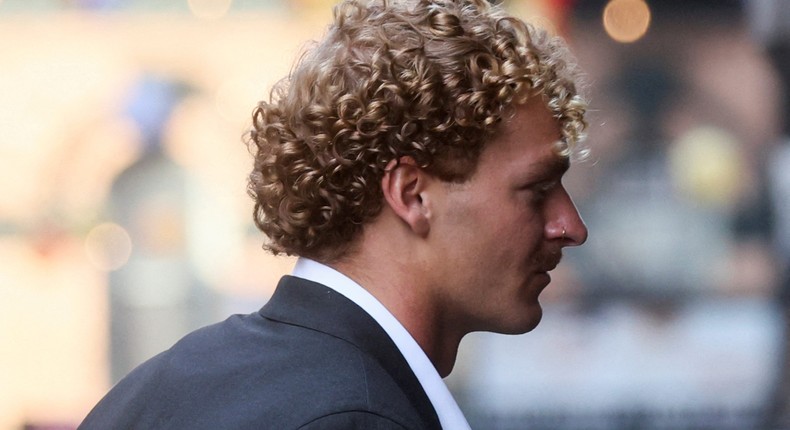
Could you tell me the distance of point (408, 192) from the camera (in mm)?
1559

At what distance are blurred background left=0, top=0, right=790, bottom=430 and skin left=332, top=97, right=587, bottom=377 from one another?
307 cm

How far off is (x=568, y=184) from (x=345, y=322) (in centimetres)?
343

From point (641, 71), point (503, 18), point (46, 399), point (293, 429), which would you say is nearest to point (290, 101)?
point (503, 18)

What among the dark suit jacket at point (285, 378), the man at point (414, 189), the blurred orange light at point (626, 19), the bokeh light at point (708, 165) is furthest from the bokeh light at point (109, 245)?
the dark suit jacket at point (285, 378)

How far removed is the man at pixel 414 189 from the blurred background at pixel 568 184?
3033 millimetres

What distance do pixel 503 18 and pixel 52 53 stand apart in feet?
11.9

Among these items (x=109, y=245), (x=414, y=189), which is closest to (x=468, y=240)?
(x=414, y=189)

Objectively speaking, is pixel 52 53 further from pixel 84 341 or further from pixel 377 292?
pixel 377 292

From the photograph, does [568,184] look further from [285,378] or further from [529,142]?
[285,378]

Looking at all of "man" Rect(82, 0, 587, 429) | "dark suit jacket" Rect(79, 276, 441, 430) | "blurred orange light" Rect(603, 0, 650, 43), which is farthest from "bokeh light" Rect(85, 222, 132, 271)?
"dark suit jacket" Rect(79, 276, 441, 430)

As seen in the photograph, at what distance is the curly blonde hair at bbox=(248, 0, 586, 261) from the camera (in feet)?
5.13

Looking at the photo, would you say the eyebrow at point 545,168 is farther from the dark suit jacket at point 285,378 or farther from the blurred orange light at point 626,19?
the blurred orange light at point 626,19

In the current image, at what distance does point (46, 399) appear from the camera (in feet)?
15.9

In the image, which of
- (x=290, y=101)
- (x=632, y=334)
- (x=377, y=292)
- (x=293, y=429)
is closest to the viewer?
(x=293, y=429)
